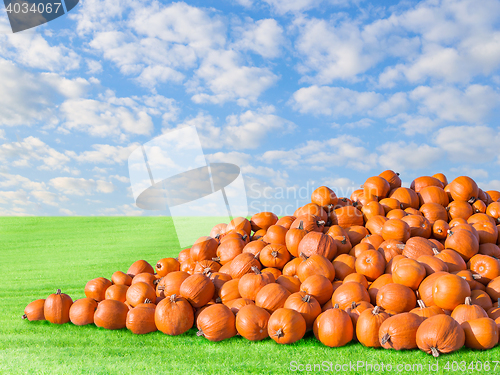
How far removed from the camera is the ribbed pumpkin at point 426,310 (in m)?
4.09

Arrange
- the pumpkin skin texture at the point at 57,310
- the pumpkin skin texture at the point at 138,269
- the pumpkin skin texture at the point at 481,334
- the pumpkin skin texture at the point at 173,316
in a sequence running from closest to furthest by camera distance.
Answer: the pumpkin skin texture at the point at 481,334 → the pumpkin skin texture at the point at 173,316 → the pumpkin skin texture at the point at 57,310 → the pumpkin skin texture at the point at 138,269

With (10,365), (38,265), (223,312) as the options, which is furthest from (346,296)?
(38,265)

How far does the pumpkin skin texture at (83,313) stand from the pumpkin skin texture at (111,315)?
28 centimetres

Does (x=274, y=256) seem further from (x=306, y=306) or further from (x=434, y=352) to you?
(x=434, y=352)

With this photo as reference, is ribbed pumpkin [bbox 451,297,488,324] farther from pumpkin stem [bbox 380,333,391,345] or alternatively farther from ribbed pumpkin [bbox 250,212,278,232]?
ribbed pumpkin [bbox 250,212,278,232]

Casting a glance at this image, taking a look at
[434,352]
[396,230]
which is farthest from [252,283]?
[396,230]

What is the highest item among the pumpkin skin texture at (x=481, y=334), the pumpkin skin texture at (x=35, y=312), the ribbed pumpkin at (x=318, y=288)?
the ribbed pumpkin at (x=318, y=288)

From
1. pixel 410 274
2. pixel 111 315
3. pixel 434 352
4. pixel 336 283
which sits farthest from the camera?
pixel 111 315

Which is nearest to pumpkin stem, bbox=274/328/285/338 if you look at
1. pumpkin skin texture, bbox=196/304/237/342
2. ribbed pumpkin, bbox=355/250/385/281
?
pumpkin skin texture, bbox=196/304/237/342

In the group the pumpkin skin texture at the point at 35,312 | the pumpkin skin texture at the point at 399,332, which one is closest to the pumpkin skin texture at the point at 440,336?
the pumpkin skin texture at the point at 399,332

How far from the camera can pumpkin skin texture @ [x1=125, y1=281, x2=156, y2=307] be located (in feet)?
17.0

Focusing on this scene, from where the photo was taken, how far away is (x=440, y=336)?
3619 millimetres

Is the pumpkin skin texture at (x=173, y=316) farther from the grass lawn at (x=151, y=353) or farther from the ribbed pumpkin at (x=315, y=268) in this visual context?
the ribbed pumpkin at (x=315, y=268)

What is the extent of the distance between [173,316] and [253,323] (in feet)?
3.61
